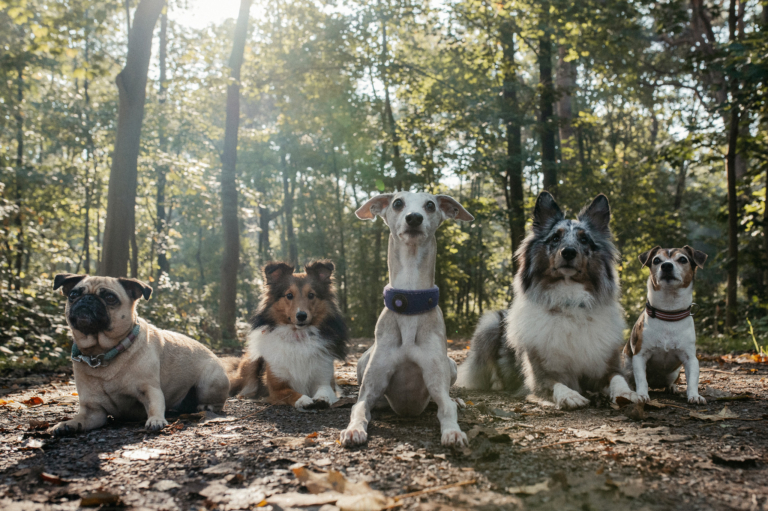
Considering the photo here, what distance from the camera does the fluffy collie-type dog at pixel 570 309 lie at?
4.09 meters

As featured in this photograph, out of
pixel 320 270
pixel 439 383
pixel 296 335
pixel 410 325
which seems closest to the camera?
pixel 439 383

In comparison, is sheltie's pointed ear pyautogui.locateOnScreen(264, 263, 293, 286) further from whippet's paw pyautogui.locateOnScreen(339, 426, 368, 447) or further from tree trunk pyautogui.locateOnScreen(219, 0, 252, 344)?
tree trunk pyautogui.locateOnScreen(219, 0, 252, 344)

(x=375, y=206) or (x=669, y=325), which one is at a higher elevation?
(x=375, y=206)

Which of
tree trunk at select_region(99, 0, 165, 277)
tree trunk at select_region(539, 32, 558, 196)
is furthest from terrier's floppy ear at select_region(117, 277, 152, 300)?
tree trunk at select_region(539, 32, 558, 196)

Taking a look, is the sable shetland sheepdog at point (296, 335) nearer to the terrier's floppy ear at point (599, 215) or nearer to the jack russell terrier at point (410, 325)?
the jack russell terrier at point (410, 325)

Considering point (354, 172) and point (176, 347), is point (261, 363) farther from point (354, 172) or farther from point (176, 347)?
point (354, 172)

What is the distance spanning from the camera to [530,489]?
6.83 feet

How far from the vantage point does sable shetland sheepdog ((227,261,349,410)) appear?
4.60 meters

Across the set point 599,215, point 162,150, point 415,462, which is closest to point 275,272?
point 415,462

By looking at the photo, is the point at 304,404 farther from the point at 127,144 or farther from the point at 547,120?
the point at 547,120

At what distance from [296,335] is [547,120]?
11.0 metres

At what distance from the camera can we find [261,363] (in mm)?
4965

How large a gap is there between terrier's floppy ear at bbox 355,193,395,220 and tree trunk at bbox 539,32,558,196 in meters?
10.4

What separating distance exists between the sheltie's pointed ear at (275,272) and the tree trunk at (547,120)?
1000 cm
